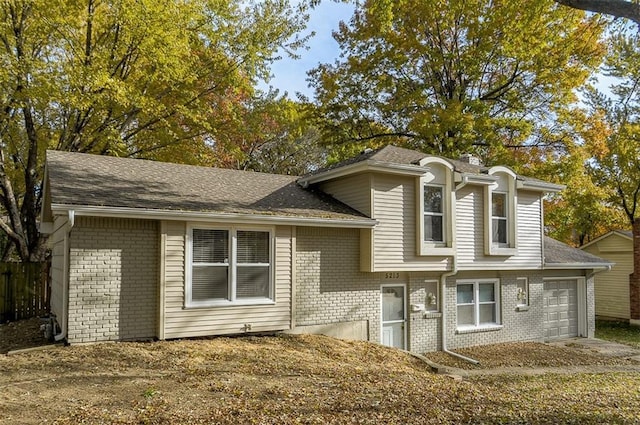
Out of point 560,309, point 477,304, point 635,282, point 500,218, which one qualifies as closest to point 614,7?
point 500,218

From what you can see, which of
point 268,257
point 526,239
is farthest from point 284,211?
point 526,239

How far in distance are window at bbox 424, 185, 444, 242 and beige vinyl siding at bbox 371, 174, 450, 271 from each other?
53cm

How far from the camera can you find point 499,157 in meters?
21.0

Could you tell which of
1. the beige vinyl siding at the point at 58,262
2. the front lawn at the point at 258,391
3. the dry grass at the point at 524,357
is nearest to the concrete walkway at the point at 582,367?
the dry grass at the point at 524,357

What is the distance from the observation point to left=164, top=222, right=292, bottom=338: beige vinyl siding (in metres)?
9.88

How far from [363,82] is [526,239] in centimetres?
1072

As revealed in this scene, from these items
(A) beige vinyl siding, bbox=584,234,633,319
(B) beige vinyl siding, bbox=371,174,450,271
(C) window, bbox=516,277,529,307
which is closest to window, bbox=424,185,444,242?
(B) beige vinyl siding, bbox=371,174,450,271

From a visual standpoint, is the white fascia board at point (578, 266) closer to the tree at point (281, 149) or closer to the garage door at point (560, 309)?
the garage door at point (560, 309)

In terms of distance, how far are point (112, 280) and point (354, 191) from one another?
6454mm

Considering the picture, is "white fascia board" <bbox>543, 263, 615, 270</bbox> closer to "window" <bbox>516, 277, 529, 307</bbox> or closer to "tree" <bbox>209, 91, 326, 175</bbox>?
"window" <bbox>516, 277, 529, 307</bbox>

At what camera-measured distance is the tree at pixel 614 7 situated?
785 centimetres

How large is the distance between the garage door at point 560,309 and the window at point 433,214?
5866 millimetres

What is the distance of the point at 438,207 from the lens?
13.7m

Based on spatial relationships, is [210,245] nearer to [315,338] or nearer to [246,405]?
[315,338]
